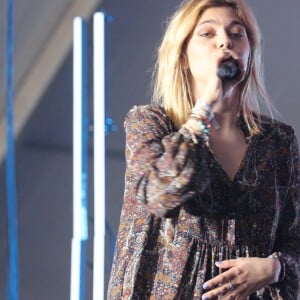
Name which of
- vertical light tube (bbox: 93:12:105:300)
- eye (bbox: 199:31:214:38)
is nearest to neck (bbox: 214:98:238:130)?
eye (bbox: 199:31:214:38)

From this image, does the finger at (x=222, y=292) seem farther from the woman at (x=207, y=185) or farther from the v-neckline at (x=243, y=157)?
the v-neckline at (x=243, y=157)

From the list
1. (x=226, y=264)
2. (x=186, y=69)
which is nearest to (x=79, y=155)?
(x=186, y=69)

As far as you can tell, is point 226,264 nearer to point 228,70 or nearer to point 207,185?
point 207,185

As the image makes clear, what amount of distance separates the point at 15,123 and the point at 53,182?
0.20m

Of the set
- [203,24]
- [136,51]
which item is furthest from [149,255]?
[136,51]

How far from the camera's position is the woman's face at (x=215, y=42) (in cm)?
108

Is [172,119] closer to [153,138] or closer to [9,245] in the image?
[153,138]

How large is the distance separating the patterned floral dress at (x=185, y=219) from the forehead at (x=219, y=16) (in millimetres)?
167

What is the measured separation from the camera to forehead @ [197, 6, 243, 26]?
1145mm

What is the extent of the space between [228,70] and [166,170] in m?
0.17

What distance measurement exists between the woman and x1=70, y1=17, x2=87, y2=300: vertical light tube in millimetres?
505

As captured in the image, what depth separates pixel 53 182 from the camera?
2072mm

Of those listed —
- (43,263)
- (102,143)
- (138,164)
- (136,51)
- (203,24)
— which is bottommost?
(43,263)

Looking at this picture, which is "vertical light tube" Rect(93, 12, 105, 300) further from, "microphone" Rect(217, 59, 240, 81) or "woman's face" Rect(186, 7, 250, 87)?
"microphone" Rect(217, 59, 240, 81)
